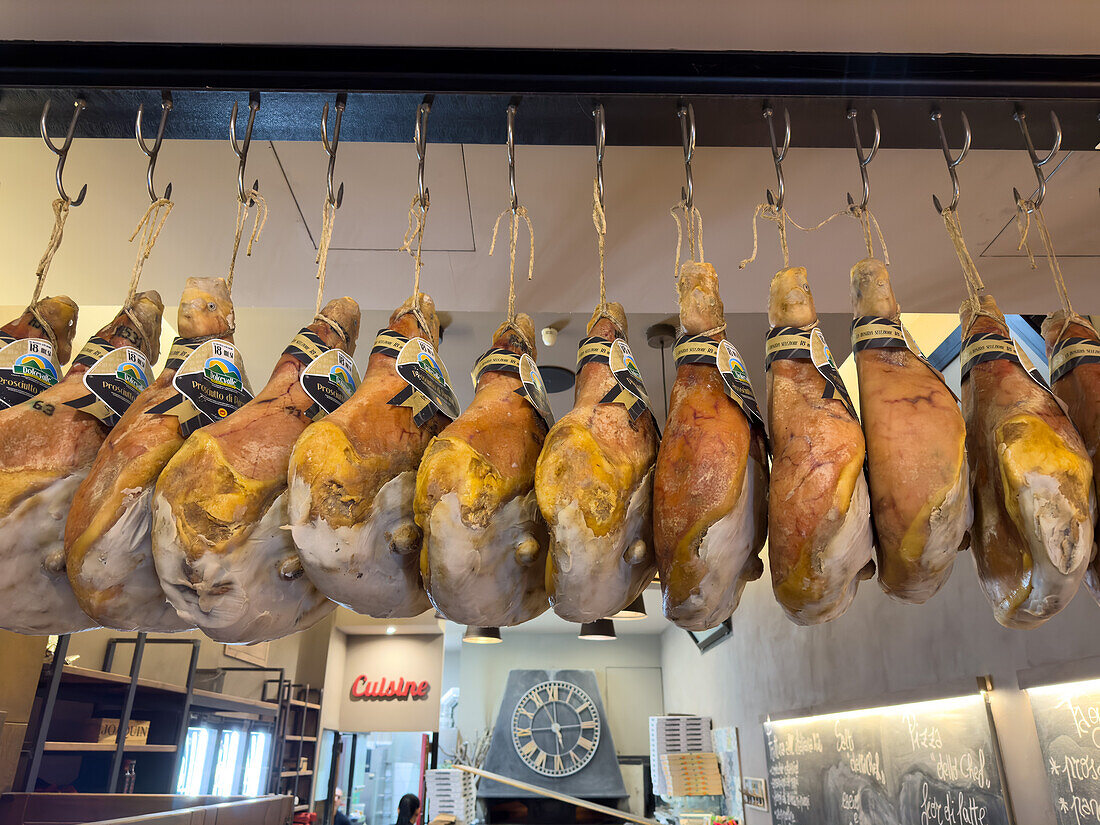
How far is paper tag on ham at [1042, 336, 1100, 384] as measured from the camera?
0.90 m

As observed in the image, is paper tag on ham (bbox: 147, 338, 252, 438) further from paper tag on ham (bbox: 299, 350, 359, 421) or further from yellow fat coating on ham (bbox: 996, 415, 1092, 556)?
yellow fat coating on ham (bbox: 996, 415, 1092, 556)

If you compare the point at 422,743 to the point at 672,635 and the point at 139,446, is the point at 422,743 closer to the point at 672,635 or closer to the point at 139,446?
the point at 672,635

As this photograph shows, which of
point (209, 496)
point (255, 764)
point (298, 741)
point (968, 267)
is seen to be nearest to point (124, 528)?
point (209, 496)

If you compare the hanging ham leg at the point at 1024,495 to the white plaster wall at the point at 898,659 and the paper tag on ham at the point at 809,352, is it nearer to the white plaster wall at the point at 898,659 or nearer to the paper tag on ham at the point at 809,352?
the paper tag on ham at the point at 809,352

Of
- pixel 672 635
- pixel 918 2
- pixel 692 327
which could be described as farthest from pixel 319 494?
pixel 672 635

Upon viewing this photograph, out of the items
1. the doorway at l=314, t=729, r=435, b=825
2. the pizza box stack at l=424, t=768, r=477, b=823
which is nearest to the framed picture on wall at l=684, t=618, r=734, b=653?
the pizza box stack at l=424, t=768, r=477, b=823

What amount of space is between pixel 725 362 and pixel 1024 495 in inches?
13.0

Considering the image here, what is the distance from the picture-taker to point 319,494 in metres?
0.73

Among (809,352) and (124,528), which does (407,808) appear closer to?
(124,528)

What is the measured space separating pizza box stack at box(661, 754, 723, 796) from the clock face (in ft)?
7.03

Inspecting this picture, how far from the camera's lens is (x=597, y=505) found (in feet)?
2.33

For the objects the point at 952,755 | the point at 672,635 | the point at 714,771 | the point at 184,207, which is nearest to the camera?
the point at 184,207

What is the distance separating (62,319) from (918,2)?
1417mm

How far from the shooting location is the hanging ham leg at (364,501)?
735 mm
